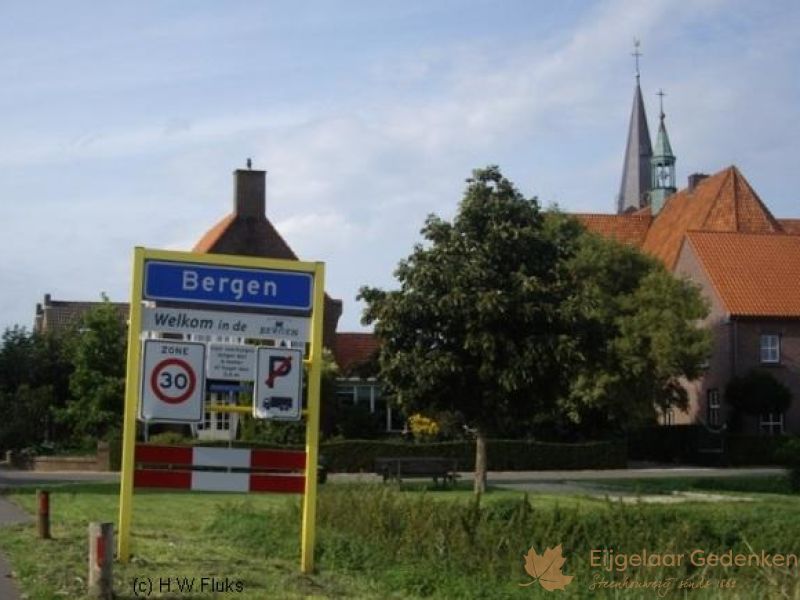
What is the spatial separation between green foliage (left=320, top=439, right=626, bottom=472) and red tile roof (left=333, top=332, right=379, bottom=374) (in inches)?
515

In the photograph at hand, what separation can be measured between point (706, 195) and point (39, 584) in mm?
58970

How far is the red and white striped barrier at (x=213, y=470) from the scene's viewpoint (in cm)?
1255

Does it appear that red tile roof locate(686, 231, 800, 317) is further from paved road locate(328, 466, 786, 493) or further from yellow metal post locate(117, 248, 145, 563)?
yellow metal post locate(117, 248, 145, 563)

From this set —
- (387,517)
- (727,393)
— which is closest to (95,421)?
(727,393)

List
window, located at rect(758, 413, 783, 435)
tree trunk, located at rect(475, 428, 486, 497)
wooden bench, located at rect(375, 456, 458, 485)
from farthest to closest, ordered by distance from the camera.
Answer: window, located at rect(758, 413, 783, 435)
wooden bench, located at rect(375, 456, 458, 485)
tree trunk, located at rect(475, 428, 486, 497)

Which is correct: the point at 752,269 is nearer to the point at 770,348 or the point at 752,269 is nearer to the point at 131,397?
the point at 770,348

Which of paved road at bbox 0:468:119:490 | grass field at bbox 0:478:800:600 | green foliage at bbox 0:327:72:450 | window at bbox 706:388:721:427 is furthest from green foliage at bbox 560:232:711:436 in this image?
grass field at bbox 0:478:800:600

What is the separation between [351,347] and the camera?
5816 cm

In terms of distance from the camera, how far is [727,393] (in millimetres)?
51000

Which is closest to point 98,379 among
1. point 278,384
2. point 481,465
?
point 481,465

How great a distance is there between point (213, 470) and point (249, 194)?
4048 centimetres

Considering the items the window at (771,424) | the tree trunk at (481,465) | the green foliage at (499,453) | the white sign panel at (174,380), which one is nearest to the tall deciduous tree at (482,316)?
the tree trunk at (481,465)

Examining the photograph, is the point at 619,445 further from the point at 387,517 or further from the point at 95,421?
the point at 387,517

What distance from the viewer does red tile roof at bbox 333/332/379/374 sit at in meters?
55.8
